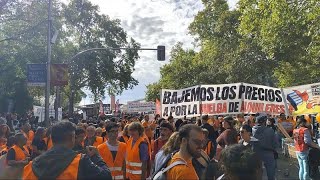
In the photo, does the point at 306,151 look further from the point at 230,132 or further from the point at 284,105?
the point at 284,105

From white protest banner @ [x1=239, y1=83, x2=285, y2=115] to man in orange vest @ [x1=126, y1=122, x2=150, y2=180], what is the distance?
888 centimetres

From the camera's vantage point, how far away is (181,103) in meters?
16.2

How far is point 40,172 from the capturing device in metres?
3.34

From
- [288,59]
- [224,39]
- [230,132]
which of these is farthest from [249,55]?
[230,132]

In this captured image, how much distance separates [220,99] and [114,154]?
9516 mm

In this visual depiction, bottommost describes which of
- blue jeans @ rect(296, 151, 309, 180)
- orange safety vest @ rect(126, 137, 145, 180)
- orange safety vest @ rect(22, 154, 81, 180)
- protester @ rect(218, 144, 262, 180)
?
blue jeans @ rect(296, 151, 309, 180)

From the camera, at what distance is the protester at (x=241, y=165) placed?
2.34m

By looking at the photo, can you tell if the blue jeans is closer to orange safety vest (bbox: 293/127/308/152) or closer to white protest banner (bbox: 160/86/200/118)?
orange safety vest (bbox: 293/127/308/152)

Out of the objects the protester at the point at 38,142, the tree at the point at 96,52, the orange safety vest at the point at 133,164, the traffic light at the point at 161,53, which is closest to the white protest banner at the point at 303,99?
the protester at the point at 38,142

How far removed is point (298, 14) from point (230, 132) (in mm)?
13177

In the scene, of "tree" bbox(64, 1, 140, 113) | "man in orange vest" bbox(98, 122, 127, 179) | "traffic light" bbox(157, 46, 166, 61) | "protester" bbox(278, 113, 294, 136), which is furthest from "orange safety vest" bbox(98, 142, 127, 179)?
"tree" bbox(64, 1, 140, 113)

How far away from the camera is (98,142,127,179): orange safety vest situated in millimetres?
6152

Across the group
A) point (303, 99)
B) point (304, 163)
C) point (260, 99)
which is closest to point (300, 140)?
point (304, 163)

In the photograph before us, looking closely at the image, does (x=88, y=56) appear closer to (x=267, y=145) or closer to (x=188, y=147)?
(x=267, y=145)
